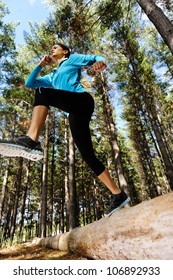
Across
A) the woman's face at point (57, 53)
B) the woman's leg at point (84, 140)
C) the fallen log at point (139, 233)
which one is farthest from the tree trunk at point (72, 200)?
the woman's face at point (57, 53)

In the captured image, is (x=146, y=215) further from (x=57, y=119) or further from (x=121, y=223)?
(x=57, y=119)

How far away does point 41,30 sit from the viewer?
15461 millimetres

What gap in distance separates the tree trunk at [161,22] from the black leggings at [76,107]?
4524 mm

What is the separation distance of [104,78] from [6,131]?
31.5 feet

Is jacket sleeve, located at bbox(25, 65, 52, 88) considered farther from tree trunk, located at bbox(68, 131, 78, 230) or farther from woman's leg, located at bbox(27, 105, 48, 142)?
tree trunk, located at bbox(68, 131, 78, 230)

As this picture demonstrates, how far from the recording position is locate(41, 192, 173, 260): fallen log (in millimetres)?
2027

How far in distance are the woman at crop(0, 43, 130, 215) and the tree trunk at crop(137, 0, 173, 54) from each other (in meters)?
4.26

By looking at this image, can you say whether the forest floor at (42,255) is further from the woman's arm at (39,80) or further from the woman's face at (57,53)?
the woman's face at (57,53)

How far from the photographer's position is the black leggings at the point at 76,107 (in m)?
2.67

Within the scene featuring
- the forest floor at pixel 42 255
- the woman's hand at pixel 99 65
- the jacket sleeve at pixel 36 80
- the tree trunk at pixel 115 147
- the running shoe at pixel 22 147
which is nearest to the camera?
the running shoe at pixel 22 147

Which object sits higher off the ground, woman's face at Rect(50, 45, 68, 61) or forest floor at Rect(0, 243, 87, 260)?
woman's face at Rect(50, 45, 68, 61)

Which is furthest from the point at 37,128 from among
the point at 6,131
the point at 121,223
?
the point at 6,131

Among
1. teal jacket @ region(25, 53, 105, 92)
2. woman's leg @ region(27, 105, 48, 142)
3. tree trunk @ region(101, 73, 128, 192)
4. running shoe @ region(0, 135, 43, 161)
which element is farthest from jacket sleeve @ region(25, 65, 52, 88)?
tree trunk @ region(101, 73, 128, 192)

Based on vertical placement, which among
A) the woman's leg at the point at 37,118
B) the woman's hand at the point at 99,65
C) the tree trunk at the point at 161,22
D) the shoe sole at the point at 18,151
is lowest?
the shoe sole at the point at 18,151
